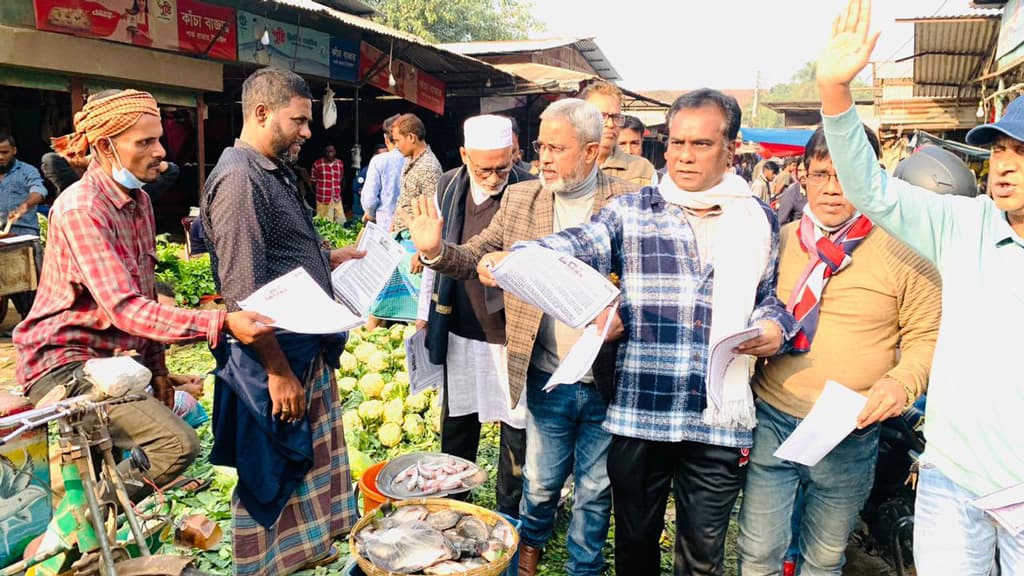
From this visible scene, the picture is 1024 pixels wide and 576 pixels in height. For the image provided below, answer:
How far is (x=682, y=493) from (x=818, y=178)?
4.25 feet

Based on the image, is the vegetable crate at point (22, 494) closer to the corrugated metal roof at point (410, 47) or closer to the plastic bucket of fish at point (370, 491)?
the plastic bucket of fish at point (370, 491)

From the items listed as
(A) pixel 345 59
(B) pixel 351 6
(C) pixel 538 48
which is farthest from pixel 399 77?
(C) pixel 538 48

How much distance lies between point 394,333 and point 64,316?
4055 mm

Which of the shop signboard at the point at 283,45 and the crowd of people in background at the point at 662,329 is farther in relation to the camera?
the shop signboard at the point at 283,45

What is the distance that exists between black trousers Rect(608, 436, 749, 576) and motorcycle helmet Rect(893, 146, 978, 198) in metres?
2.59

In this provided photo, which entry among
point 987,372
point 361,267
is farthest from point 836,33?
point 361,267

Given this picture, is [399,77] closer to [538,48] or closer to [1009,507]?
[538,48]

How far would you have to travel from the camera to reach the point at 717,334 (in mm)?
2508

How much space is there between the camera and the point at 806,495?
272cm

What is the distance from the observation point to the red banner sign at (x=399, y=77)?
12750 millimetres

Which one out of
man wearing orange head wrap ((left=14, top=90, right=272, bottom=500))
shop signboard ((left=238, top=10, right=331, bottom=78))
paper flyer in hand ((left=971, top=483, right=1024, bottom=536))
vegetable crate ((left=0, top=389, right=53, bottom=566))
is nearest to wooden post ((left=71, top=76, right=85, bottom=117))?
shop signboard ((left=238, top=10, right=331, bottom=78))

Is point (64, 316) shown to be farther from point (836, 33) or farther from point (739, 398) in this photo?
point (836, 33)

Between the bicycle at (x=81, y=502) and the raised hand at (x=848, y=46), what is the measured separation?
2206 millimetres

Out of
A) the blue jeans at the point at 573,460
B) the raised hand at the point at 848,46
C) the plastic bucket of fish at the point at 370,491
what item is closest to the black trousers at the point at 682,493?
the blue jeans at the point at 573,460
